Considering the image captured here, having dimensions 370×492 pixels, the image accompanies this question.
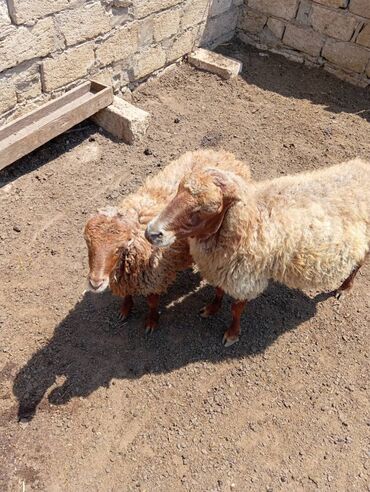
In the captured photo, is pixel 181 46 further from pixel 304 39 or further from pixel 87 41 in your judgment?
pixel 304 39

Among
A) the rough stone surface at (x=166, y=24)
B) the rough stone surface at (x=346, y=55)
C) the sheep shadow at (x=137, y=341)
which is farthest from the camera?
the rough stone surface at (x=346, y=55)

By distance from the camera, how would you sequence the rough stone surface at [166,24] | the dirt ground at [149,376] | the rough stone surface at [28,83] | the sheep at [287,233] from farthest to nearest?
the rough stone surface at [166,24] < the rough stone surface at [28,83] < the dirt ground at [149,376] < the sheep at [287,233]

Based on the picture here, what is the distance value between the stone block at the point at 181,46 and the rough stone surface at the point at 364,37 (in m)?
2.76

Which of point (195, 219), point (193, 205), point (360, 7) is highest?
point (360, 7)

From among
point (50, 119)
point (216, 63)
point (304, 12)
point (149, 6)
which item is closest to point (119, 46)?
point (149, 6)

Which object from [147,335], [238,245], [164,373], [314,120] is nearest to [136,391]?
[164,373]

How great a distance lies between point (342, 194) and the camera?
148 inches

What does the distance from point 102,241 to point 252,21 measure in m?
6.92

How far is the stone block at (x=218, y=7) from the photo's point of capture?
25.2 feet

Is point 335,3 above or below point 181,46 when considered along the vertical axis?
above

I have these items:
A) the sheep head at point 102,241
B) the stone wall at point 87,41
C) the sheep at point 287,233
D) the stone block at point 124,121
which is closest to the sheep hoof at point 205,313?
the sheep at point 287,233

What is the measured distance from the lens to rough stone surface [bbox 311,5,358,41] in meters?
7.36

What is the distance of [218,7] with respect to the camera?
7.82 m

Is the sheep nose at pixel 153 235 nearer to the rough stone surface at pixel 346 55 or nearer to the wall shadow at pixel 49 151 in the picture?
the wall shadow at pixel 49 151
